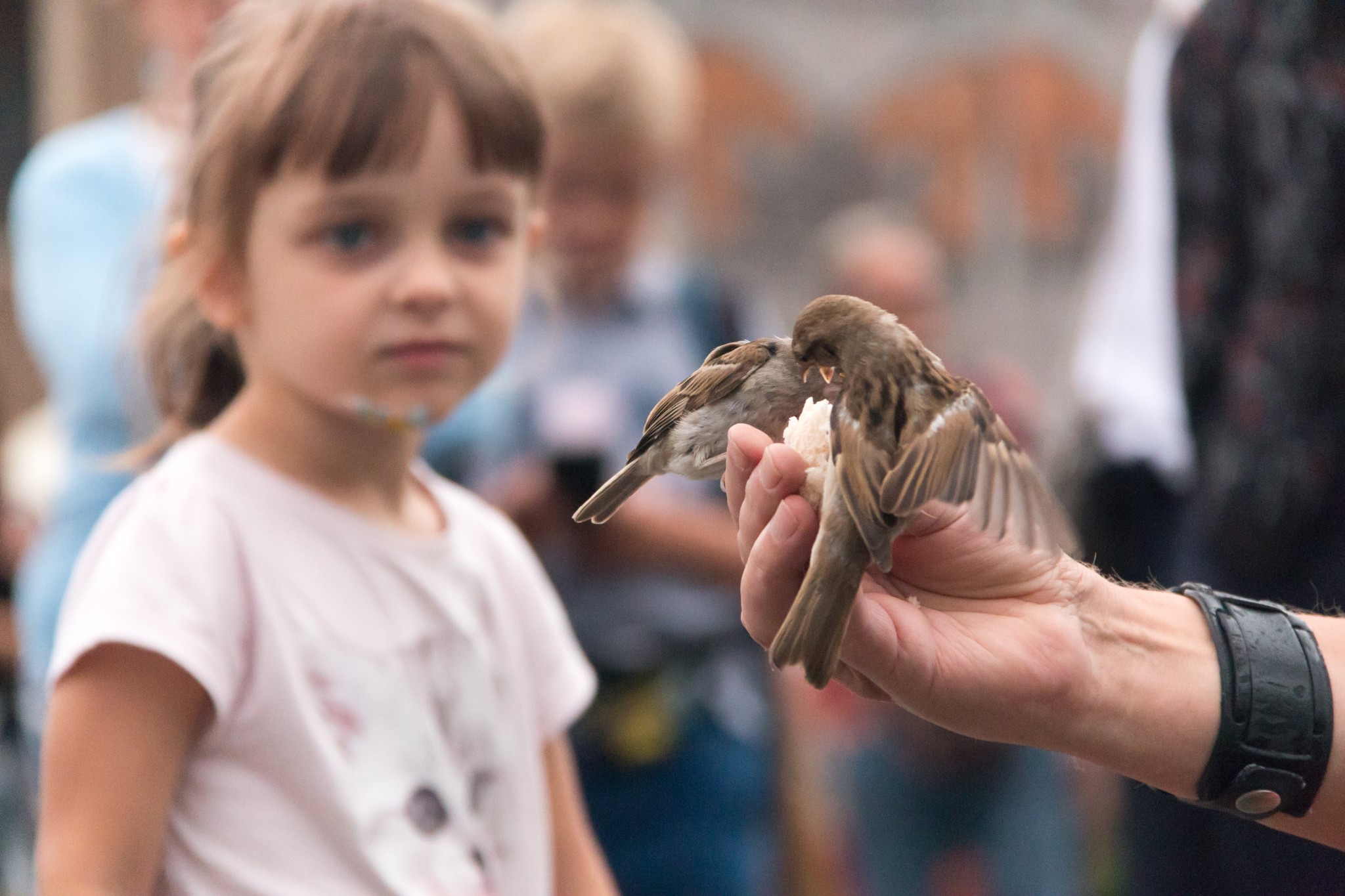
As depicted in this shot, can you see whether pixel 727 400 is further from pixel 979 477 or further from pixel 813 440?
pixel 979 477

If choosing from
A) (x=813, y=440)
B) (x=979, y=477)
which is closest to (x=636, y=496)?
(x=813, y=440)

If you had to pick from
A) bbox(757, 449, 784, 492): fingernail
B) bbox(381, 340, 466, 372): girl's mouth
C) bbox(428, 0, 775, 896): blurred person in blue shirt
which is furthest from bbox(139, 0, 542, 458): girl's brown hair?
bbox(428, 0, 775, 896): blurred person in blue shirt

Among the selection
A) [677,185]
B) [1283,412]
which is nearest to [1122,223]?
[1283,412]

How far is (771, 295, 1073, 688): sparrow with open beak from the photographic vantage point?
147 cm

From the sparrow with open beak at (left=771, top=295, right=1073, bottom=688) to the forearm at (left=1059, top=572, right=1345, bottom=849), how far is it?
240 mm

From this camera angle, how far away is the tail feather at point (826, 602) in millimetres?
1457

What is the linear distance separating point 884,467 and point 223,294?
1.10 meters

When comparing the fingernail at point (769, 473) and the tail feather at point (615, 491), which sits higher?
the fingernail at point (769, 473)

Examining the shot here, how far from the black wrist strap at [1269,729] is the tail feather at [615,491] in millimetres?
777

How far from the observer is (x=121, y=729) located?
5.59ft

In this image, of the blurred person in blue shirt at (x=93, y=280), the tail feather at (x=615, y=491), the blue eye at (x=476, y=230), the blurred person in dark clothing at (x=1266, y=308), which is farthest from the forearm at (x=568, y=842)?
the blurred person in dark clothing at (x=1266, y=308)

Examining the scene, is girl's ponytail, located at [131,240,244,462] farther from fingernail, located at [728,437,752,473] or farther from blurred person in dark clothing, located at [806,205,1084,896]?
blurred person in dark clothing, located at [806,205,1084,896]

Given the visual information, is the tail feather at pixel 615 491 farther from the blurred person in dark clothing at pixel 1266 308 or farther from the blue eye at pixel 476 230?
the blurred person in dark clothing at pixel 1266 308

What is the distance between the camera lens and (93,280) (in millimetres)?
3006
